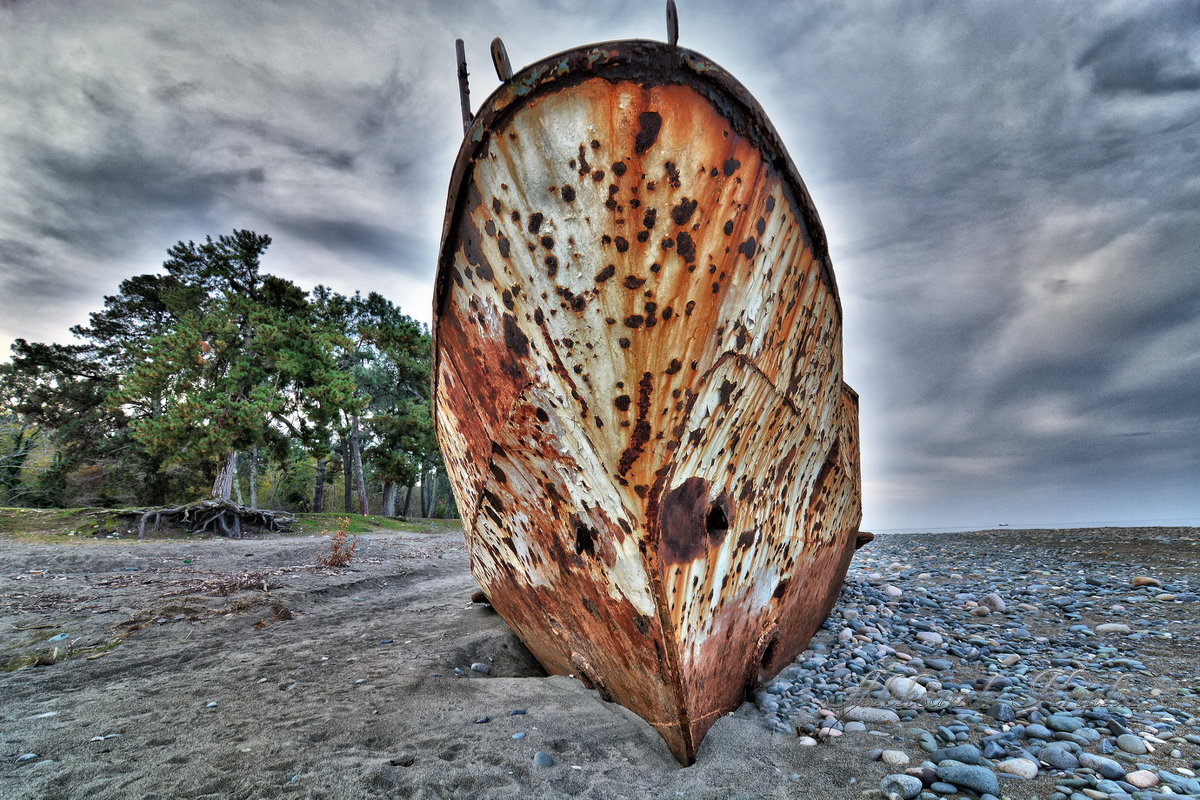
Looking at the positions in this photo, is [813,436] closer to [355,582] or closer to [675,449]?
[675,449]

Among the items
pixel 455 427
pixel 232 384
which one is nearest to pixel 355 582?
pixel 455 427

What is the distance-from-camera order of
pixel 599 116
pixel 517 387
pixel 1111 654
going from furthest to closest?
pixel 1111 654, pixel 517 387, pixel 599 116

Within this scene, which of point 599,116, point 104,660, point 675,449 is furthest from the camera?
point 104,660

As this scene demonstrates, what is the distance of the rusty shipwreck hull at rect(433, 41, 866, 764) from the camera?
160 cm

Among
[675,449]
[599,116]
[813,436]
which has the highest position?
[599,116]

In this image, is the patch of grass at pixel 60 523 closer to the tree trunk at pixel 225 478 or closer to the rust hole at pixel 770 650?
the tree trunk at pixel 225 478

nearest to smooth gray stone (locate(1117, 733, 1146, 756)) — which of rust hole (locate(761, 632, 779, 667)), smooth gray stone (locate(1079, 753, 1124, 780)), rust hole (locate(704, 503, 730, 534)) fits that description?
smooth gray stone (locate(1079, 753, 1124, 780))

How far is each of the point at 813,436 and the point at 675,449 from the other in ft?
3.97

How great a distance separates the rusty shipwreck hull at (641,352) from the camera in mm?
1604

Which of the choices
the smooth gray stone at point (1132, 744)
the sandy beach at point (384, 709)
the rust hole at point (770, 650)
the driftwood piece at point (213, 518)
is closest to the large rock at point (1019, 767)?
the sandy beach at point (384, 709)

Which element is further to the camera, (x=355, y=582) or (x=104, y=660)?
(x=355, y=582)

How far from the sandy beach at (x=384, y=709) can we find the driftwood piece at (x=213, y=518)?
27.6 feet

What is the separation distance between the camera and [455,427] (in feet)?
8.41

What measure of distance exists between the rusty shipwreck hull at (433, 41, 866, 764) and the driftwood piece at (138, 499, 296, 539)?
1455 centimetres
